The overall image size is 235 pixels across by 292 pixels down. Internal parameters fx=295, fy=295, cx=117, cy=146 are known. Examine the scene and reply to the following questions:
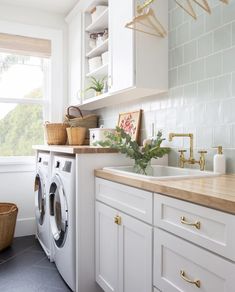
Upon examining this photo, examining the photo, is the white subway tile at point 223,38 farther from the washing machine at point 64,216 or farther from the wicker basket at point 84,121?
the wicker basket at point 84,121

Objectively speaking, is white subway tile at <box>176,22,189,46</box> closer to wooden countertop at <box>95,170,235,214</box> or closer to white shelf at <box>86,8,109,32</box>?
white shelf at <box>86,8,109,32</box>

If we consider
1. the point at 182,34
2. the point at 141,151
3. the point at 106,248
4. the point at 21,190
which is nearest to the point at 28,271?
the point at 106,248

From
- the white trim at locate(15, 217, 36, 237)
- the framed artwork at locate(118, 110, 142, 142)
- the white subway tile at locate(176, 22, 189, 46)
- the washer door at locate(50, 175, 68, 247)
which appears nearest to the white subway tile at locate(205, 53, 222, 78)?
the white subway tile at locate(176, 22, 189, 46)

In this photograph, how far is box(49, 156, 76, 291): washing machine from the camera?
82.0 inches

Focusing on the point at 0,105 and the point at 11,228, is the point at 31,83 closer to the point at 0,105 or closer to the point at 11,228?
the point at 0,105

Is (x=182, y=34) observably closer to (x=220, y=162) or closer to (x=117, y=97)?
(x=117, y=97)

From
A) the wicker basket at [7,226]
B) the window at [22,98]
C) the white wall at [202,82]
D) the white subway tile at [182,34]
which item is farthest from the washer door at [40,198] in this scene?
the white subway tile at [182,34]

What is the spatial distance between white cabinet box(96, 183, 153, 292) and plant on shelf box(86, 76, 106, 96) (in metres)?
1.30

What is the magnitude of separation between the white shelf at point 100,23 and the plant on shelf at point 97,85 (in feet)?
1.60

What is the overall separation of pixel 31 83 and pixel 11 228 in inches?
66.4

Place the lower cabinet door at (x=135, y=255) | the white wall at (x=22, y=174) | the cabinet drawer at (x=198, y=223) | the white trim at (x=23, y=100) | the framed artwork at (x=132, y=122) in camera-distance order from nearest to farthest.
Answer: the cabinet drawer at (x=198, y=223), the lower cabinet door at (x=135, y=255), the framed artwork at (x=132, y=122), the white wall at (x=22, y=174), the white trim at (x=23, y=100)

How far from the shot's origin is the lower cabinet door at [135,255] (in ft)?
4.80

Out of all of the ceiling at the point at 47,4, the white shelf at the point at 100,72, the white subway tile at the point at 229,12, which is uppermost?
the ceiling at the point at 47,4

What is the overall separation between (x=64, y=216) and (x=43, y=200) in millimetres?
722
